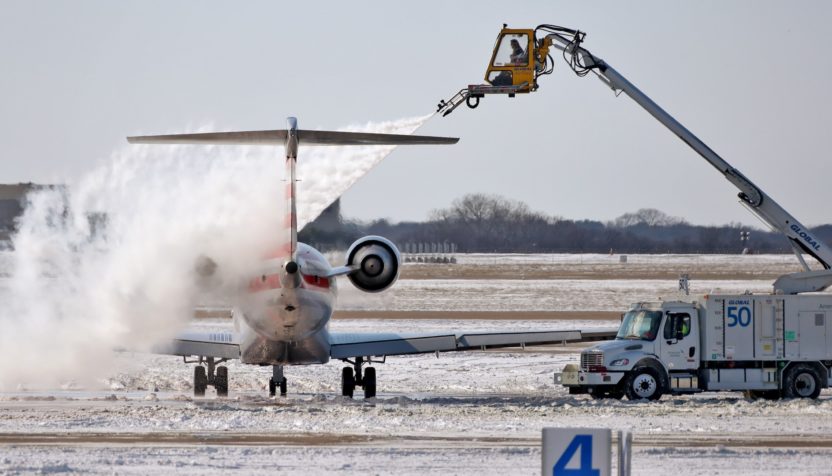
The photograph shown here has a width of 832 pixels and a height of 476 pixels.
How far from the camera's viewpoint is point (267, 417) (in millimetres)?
25406

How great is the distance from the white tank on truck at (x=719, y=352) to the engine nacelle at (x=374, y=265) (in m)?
4.62

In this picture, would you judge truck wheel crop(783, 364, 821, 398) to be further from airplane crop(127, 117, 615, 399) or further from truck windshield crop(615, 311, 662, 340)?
airplane crop(127, 117, 615, 399)

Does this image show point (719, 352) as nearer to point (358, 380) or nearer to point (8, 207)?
point (358, 380)

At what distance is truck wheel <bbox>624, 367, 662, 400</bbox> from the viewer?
96.4 ft

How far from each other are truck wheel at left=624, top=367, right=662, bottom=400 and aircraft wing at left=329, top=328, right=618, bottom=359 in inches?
91.5

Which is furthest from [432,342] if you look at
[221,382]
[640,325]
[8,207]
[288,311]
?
[8,207]

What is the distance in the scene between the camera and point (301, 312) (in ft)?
91.9

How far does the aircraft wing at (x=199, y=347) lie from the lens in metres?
30.8

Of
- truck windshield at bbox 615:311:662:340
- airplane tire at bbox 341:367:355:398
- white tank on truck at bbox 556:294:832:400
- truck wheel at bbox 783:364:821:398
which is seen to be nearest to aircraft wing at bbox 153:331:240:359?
airplane tire at bbox 341:367:355:398

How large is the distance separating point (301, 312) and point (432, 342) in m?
4.22

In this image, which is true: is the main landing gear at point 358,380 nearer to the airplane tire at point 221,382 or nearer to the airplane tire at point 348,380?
the airplane tire at point 348,380

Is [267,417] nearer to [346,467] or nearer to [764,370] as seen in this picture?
[346,467]

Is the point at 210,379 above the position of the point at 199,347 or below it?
below

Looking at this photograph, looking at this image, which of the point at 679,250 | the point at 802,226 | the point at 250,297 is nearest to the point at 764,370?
the point at 802,226
